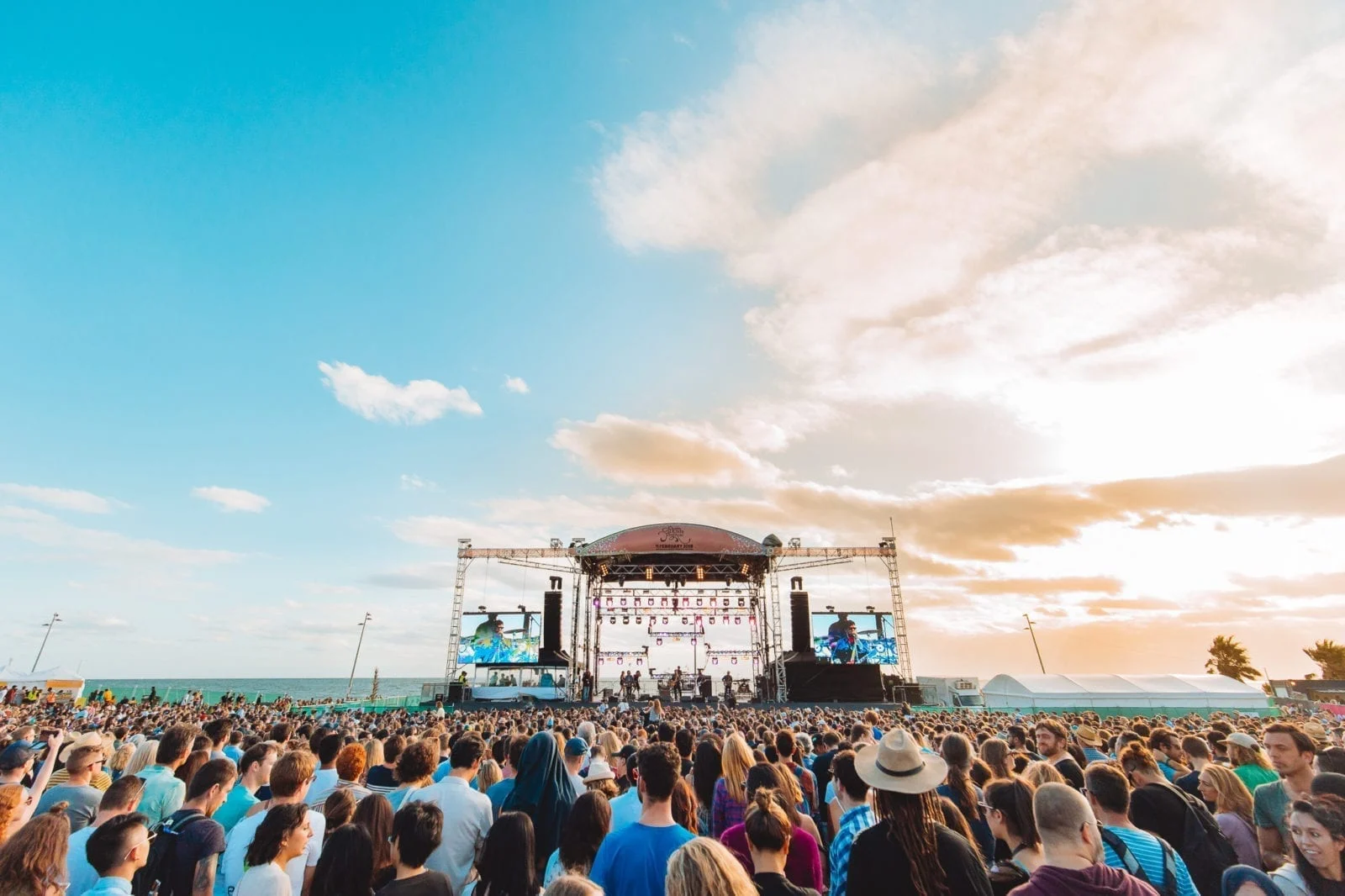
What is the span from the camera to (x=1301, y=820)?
9.95 feet

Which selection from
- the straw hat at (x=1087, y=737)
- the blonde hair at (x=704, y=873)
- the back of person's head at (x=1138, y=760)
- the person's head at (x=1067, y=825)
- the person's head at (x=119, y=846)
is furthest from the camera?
the straw hat at (x=1087, y=737)

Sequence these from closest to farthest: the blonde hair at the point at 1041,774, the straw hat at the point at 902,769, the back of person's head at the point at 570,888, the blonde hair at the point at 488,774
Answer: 1. the back of person's head at the point at 570,888
2. the straw hat at the point at 902,769
3. the blonde hair at the point at 1041,774
4. the blonde hair at the point at 488,774

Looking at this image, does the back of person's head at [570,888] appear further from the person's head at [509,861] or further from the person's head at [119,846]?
the person's head at [119,846]

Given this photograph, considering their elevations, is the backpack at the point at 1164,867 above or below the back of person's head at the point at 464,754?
below

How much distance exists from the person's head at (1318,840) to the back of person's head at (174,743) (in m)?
7.43

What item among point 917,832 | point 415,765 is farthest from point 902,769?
point 415,765

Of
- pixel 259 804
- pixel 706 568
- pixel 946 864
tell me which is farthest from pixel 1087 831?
pixel 706 568

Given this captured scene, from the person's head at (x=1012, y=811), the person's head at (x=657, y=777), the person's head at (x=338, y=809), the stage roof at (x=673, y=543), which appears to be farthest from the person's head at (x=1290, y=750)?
the stage roof at (x=673, y=543)

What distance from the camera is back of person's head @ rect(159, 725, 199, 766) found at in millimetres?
5133

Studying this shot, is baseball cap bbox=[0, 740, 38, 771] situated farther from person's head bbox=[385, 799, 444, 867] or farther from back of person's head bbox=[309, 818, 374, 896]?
person's head bbox=[385, 799, 444, 867]

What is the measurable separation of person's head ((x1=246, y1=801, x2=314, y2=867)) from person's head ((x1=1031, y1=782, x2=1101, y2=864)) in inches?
143

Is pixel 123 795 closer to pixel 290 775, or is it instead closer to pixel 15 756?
pixel 290 775

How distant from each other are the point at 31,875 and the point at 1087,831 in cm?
455

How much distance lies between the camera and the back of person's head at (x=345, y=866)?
294 cm
